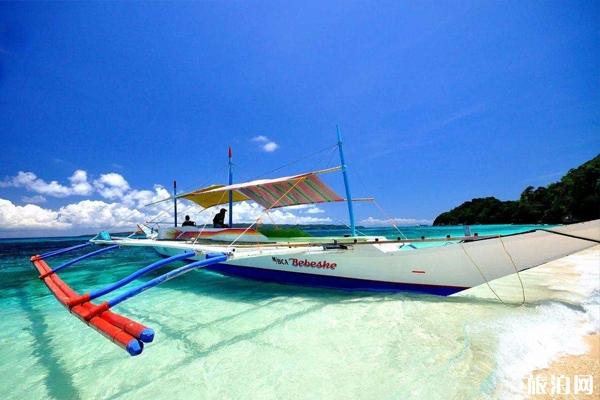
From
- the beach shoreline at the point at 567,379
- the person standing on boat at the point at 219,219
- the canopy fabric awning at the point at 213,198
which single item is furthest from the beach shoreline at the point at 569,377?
the canopy fabric awning at the point at 213,198

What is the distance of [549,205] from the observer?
57.0 meters

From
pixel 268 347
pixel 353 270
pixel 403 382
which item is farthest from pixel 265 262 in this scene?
pixel 403 382

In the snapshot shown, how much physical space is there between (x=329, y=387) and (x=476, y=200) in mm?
115518

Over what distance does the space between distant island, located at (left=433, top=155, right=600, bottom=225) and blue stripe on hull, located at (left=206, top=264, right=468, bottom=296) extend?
2799 cm

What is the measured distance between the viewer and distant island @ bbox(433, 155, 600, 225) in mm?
37912

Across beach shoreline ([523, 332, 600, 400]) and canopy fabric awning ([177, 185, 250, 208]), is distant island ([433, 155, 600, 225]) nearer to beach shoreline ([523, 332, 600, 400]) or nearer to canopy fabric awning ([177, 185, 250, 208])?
canopy fabric awning ([177, 185, 250, 208])

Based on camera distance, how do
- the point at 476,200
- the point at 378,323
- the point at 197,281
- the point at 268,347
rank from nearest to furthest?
the point at 268,347 → the point at 378,323 → the point at 197,281 → the point at 476,200

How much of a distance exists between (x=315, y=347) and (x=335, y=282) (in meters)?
2.41

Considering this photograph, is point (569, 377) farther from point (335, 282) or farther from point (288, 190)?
point (288, 190)

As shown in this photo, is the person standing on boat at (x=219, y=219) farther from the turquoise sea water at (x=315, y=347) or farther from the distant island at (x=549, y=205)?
the distant island at (x=549, y=205)

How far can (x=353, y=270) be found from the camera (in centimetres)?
596

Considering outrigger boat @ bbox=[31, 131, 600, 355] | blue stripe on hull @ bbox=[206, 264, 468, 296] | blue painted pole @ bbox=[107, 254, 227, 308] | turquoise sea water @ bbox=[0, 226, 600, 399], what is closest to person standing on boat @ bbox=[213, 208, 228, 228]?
blue stripe on hull @ bbox=[206, 264, 468, 296]

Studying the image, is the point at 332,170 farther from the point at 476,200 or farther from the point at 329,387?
the point at 476,200

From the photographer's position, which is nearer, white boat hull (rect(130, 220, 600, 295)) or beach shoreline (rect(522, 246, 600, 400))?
beach shoreline (rect(522, 246, 600, 400))
